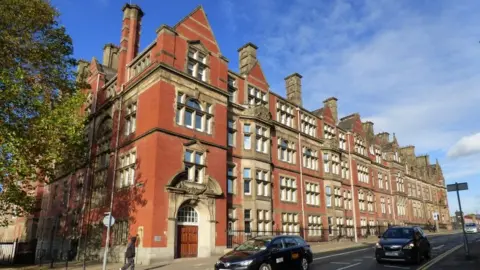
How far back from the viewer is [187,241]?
2259 cm

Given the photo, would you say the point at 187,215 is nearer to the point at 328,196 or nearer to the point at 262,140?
the point at 262,140

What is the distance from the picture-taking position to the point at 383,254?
16.3 meters

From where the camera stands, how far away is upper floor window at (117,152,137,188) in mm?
23936

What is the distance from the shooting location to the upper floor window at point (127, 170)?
942 inches

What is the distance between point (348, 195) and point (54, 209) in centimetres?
3462

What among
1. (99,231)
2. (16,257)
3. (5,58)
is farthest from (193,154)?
(16,257)

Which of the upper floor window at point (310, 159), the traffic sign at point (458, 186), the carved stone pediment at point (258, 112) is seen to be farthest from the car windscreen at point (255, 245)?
the upper floor window at point (310, 159)

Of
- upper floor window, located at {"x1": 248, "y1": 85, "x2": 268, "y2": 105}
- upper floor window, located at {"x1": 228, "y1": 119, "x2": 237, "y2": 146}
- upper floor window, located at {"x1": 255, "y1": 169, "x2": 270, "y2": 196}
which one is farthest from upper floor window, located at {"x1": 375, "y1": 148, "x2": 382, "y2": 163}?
upper floor window, located at {"x1": 228, "y1": 119, "x2": 237, "y2": 146}

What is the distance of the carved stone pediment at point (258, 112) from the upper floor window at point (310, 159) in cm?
819

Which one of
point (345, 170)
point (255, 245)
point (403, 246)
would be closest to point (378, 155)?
point (345, 170)

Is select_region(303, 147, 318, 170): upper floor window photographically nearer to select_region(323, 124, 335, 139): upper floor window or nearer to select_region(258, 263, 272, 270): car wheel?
select_region(323, 124, 335, 139): upper floor window

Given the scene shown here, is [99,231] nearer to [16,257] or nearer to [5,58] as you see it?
[16,257]

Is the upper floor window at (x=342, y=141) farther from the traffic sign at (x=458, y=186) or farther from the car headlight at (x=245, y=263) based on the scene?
the car headlight at (x=245, y=263)

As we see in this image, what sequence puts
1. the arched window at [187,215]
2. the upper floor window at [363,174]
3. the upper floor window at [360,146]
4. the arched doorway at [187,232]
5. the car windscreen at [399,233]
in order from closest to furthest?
1. the car windscreen at [399,233]
2. the arched doorway at [187,232]
3. the arched window at [187,215]
4. the upper floor window at [363,174]
5. the upper floor window at [360,146]
